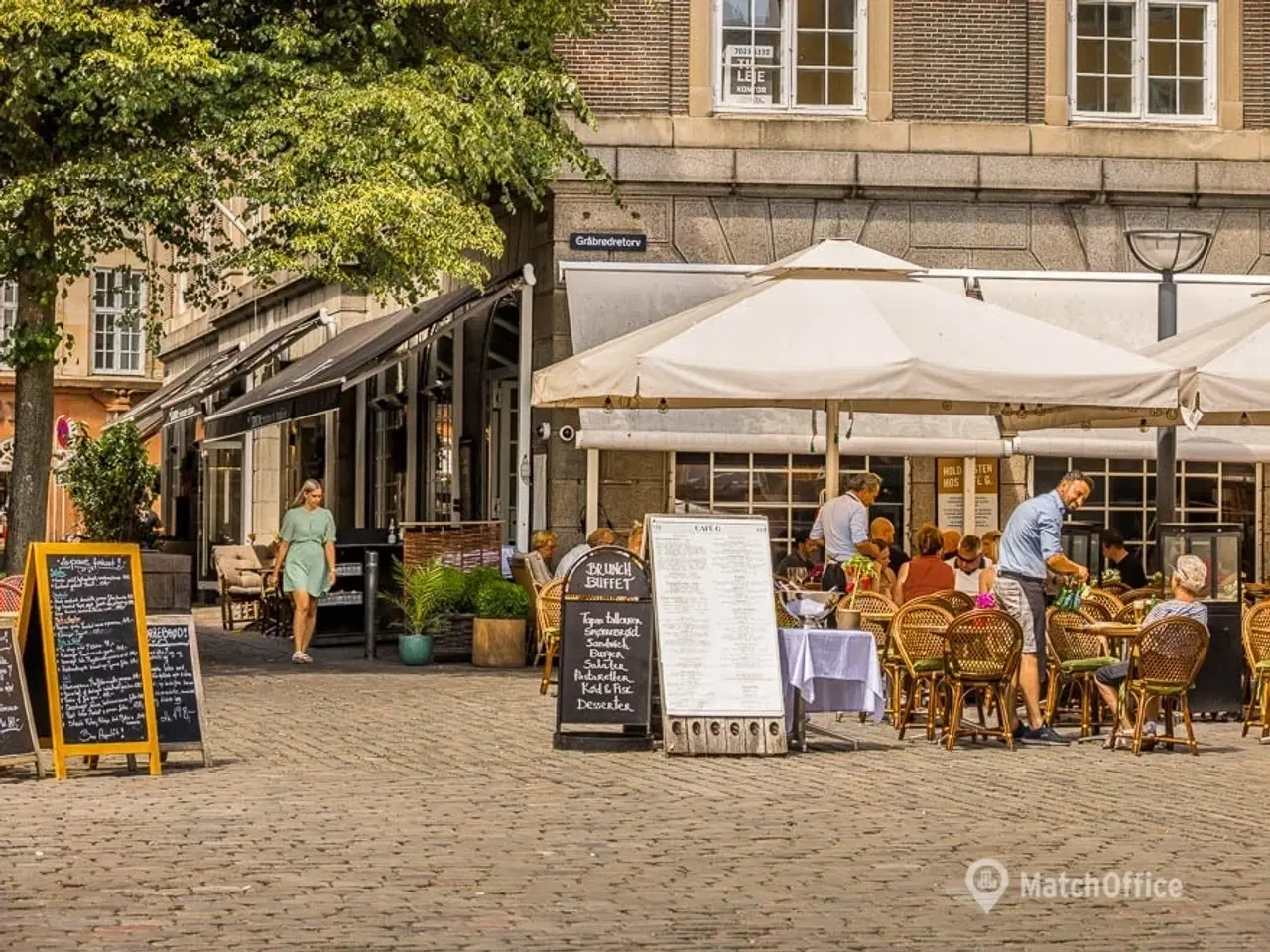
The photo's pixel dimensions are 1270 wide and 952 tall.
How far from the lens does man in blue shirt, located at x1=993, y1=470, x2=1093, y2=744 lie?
14758 millimetres

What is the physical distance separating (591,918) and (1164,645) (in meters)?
6.55

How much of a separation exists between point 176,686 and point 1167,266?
878 centimetres

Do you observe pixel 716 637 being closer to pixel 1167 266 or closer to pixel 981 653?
pixel 981 653

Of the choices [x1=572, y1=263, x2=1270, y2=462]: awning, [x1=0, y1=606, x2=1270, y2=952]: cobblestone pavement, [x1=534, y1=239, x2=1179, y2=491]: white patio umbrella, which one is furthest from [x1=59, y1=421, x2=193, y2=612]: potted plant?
[x1=0, y1=606, x2=1270, y2=952]: cobblestone pavement

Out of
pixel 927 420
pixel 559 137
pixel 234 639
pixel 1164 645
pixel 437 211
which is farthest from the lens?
pixel 234 639

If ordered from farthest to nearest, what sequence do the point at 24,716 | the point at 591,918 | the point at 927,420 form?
the point at 927,420, the point at 24,716, the point at 591,918

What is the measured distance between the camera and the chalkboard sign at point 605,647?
14.1 m

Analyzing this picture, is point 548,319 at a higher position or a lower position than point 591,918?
higher

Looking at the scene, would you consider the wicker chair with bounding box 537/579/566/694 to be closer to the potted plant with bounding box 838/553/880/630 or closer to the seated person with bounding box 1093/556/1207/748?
the potted plant with bounding box 838/553/880/630

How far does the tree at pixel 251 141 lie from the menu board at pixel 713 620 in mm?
5123

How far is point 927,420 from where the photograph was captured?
22922mm

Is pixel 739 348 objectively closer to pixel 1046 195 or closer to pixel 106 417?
pixel 1046 195

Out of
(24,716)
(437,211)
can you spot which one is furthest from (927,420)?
(24,716)

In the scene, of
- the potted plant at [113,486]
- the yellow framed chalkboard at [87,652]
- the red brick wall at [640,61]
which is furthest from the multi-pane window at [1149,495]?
the potted plant at [113,486]
